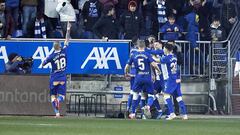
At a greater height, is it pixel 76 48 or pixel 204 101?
pixel 76 48

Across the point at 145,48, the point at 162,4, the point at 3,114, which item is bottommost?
the point at 3,114

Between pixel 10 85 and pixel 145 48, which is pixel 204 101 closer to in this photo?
pixel 145 48

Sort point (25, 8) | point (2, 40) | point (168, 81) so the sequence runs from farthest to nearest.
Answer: point (25, 8) < point (2, 40) < point (168, 81)

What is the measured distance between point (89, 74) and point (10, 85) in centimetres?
314

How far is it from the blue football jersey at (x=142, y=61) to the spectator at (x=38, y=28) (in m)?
4.70

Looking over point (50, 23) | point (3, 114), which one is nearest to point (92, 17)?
point (50, 23)

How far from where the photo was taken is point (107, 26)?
2588cm

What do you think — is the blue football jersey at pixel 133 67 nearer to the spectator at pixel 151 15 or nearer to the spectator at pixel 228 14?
the spectator at pixel 151 15

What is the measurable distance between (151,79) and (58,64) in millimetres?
2932

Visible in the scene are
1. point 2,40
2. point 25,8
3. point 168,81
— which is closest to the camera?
point 168,81

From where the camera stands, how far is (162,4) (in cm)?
2670

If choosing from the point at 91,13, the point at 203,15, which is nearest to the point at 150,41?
the point at 91,13

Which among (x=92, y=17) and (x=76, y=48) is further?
(x=92, y=17)

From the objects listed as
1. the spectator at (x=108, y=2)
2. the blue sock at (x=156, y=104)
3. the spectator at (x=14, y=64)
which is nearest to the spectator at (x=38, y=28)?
the spectator at (x=108, y=2)
